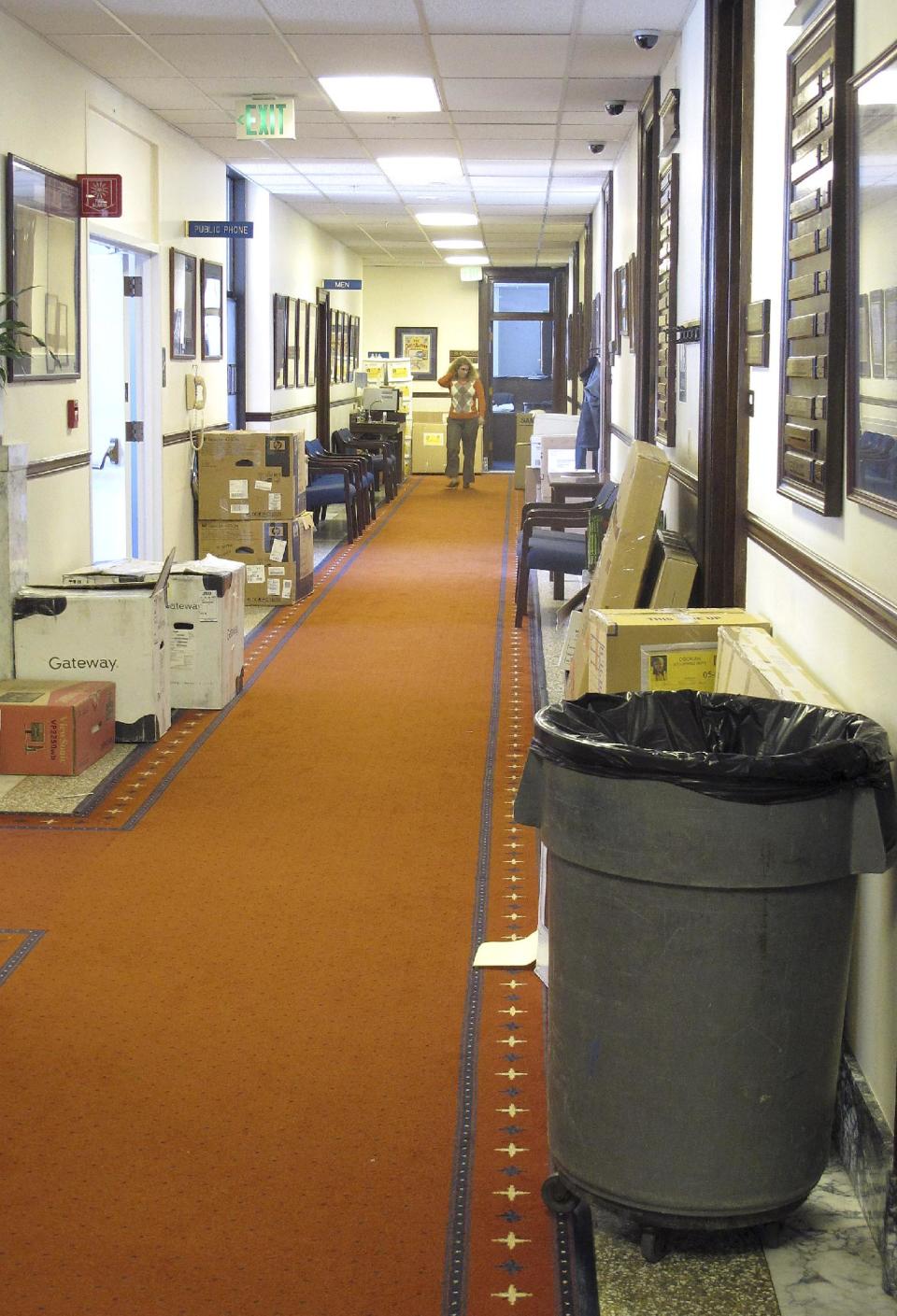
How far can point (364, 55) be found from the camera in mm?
6887

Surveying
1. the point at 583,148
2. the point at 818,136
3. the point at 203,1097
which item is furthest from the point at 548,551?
the point at 203,1097

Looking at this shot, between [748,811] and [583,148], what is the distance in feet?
27.5

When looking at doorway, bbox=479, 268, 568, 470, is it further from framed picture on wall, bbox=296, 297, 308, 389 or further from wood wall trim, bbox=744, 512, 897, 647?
wood wall trim, bbox=744, 512, 897, 647

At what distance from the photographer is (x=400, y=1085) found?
309 centimetres

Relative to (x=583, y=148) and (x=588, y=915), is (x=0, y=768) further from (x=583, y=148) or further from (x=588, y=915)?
(x=583, y=148)

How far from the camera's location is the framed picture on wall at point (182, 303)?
9.23 metres

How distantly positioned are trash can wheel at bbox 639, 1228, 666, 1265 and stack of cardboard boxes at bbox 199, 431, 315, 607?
286 inches

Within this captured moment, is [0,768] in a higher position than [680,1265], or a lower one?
higher

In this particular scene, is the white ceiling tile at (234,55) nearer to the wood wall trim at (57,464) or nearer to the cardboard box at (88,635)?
the wood wall trim at (57,464)

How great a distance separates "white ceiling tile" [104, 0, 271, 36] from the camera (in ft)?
19.7

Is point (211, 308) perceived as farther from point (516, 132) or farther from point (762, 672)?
point (762, 672)

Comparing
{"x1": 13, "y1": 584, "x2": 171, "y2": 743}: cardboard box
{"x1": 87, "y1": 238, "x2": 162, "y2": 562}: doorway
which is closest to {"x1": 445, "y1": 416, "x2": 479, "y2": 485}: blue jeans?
{"x1": 87, "y1": 238, "x2": 162, "y2": 562}: doorway

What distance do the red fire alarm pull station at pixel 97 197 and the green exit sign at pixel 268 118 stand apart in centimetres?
118

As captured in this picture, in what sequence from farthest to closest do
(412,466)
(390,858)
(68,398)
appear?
(412,466), (68,398), (390,858)
